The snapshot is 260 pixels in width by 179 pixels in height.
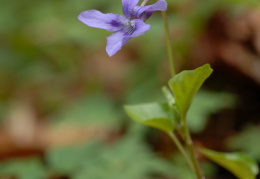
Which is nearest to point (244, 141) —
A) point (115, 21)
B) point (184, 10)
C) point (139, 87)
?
point (139, 87)

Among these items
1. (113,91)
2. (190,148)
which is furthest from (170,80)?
(113,91)

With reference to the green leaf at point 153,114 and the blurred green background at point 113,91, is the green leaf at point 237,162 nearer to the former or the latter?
the green leaf at point 153,114

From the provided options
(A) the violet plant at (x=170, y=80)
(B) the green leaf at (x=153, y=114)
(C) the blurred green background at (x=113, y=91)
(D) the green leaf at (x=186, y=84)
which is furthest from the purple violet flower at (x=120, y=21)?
(C) the blurred green background at (x=113, y=91)

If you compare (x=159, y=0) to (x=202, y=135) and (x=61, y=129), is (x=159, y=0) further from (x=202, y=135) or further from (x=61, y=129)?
(x=61, y=129)

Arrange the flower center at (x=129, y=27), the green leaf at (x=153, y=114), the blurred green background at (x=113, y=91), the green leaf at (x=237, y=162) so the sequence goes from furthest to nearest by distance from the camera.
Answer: the blurred green background at (x=113, y=91) < the green leaf at (x=237, y=162) < the green leaf at (x=153, y=114) < the flower center at (x=129, y=27)

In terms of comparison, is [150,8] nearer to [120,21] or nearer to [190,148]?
[120,21]

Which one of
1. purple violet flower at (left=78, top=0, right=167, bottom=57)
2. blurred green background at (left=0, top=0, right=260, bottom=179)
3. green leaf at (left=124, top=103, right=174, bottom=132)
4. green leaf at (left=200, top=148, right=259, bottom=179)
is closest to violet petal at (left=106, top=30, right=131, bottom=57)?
purple violet flower at (left=78, top=0, right=167, bottom=57)
